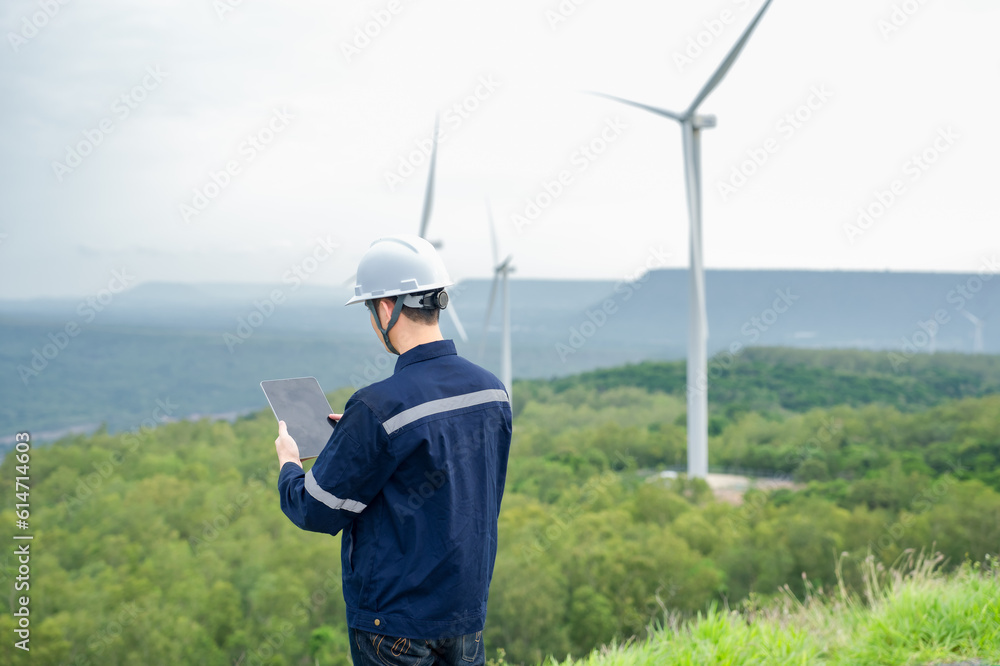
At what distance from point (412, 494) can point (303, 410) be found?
79 cm

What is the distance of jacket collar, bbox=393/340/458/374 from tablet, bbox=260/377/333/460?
1.67 feet

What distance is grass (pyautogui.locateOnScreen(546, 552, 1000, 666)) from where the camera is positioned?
6.05 metres

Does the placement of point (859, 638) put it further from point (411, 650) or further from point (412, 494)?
point (412, 494)

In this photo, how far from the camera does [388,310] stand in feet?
11.1

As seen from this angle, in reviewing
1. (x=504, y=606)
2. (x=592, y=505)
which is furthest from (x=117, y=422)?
(x=504, y=606)

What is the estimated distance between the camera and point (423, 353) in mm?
3213

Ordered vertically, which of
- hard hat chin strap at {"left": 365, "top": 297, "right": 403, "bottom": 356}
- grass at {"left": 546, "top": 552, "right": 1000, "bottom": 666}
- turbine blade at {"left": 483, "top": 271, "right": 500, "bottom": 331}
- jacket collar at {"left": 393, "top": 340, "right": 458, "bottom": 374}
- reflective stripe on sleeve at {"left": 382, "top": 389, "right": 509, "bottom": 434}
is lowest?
grass at {"left": 546, "top": 552, "right": 1000, "bottom": 666}

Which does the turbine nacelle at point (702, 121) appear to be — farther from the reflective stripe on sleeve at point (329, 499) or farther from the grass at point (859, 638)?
the reflective stripe on sleeve at point (329, 499)

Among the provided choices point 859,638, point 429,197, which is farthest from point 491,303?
point 859,638

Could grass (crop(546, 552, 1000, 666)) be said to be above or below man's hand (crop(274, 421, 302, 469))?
below

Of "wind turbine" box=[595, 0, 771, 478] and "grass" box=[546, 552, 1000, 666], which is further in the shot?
"wind turbine" box=[595, 0, 771, 478]

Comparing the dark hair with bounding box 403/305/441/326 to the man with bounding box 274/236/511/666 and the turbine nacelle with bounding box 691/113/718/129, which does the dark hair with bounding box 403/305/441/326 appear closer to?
the man with bounding box 274/236/511/666

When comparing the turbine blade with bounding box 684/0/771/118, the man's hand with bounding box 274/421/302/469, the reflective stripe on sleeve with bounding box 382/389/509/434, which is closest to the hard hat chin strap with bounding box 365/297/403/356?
the reflective stripe on sleeve with bounding box 382/389/509/434

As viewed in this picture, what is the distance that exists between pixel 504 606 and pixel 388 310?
3598 centimetres
